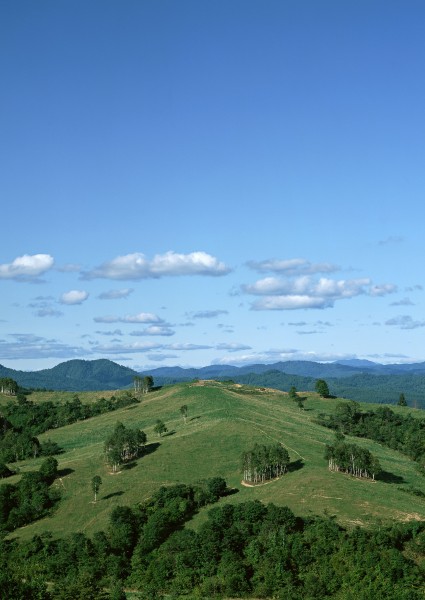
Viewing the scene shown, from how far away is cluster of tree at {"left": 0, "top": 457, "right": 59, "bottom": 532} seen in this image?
132500 mm

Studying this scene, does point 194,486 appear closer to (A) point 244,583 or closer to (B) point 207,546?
(B) point 207,546

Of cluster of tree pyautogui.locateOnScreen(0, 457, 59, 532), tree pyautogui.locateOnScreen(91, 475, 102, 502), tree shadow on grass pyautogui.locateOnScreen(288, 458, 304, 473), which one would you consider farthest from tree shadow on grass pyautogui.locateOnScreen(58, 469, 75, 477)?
tree shadow on grass pyautogui.locateOnScreen(288, 458, 304, 473)

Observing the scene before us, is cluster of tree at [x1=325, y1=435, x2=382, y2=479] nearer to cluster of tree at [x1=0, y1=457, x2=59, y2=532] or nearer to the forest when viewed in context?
the forest

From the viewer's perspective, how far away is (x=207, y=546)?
106312mm

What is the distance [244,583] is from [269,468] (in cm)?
3743

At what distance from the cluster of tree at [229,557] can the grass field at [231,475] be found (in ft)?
19.1

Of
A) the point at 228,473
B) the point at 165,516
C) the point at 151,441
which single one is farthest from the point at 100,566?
the point at 151,441

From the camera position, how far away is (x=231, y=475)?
138m

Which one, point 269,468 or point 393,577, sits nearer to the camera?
point 393,577

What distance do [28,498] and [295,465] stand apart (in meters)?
57.8

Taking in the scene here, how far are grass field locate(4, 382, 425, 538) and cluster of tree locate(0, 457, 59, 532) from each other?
2640 mm

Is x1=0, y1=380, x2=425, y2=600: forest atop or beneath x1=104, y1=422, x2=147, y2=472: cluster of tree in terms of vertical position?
beneath

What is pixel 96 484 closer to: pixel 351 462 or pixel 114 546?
pixel 114 546

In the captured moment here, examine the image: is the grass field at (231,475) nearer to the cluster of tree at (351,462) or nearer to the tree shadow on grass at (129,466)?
the tree shadow on grass at (129,466)
